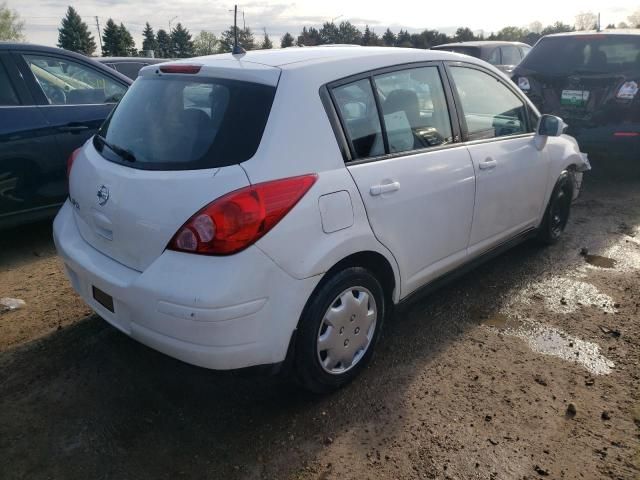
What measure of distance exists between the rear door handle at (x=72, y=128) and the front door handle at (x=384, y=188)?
3.26 metres

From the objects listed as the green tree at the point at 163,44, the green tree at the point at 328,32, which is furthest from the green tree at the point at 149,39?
the green tree at the point at 328,32

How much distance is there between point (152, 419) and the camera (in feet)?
8.30

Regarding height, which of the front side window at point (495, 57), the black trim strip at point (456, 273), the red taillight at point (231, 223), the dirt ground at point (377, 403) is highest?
the front side window at point (495, 57)

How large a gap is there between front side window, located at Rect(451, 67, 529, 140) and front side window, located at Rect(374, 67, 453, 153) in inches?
8.6

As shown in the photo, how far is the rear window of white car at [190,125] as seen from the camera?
7.45 feet

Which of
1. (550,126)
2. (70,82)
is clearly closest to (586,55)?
(550,126)

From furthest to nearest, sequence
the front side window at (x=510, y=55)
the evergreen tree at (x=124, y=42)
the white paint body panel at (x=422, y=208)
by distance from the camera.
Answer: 1. the evergreen tree at (x=124, y=42)
2. the front side window at (x=510, y=55)
3. the white paint body panel at (x=422, y=208)

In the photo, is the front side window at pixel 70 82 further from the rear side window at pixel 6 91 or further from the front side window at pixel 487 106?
the front side window at pixel 487 106

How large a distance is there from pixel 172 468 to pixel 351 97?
192 cm

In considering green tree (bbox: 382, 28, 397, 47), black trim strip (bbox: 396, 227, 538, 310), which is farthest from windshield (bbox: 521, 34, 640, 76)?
green tree (bbox: 382, 28, 397, 47)

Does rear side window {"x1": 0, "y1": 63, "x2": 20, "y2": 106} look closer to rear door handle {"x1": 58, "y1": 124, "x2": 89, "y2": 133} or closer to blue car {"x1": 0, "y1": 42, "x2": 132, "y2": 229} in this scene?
blue car {"x1": 0, "y1": 42, "x2": 132, "y2": 229}

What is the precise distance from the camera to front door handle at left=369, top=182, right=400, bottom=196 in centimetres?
257

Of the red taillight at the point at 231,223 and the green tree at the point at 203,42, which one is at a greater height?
the green tree at the point at 203,42

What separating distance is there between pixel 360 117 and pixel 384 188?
38cm
